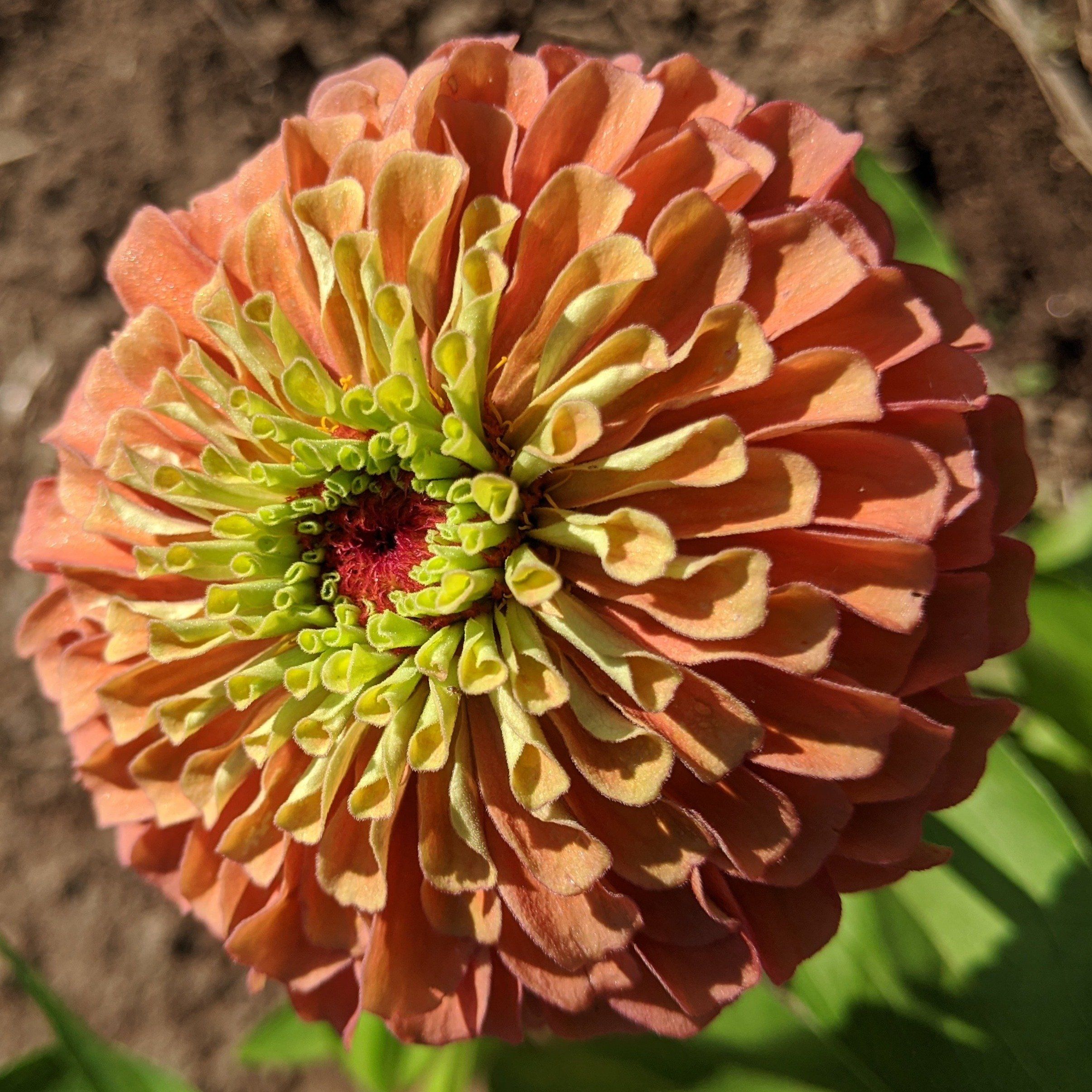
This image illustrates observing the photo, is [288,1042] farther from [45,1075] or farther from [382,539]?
[382,539]

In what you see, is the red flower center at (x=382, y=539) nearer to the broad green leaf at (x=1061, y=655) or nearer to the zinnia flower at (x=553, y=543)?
the zinnia flower at (x=553, y=543)

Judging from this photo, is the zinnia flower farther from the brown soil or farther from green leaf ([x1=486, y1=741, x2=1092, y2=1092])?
the brown soil

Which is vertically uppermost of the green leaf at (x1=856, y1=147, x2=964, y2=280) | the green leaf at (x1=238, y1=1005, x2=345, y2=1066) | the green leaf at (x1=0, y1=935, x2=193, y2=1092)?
the green leaf at (x1=856, y1=147, x2=964, y2=280)

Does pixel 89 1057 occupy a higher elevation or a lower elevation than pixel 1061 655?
higher

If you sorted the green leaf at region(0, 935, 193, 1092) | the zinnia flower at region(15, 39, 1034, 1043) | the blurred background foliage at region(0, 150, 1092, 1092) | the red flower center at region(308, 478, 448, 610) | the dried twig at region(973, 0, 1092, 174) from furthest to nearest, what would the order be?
1. the dried twig at region(973, 0, 1092, 174)
2. the blurred background foliage at region(0, 150, 1092, 1092)
3. the green leaf at region(0, 935, 193, 1092)
4. the red flower center at region(308, 478, 448, 610)
5. the zinnia flower at region(15, 39, 1034, 1043)

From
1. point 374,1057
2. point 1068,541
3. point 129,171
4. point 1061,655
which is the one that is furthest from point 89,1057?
point 129,171

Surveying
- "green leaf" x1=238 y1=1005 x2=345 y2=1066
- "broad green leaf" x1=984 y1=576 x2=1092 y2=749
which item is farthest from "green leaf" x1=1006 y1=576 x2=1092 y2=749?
"green leaf" x1=238 y1=1005 x2=345 y2=1066
